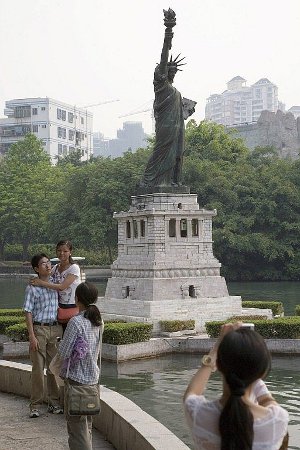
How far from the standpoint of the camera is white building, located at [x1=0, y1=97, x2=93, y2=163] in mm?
118375

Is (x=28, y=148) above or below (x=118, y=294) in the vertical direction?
above

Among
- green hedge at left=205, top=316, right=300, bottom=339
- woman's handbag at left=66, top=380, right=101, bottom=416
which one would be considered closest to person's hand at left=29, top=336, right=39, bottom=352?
woman's handbag at left=66, top=380, right=101, bottom=416

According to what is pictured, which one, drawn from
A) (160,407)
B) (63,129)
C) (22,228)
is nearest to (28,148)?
(22,228)

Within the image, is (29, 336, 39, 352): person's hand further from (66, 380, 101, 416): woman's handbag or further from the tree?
the tree

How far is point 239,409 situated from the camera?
3584 mm

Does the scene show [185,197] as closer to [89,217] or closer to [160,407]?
[160,407]

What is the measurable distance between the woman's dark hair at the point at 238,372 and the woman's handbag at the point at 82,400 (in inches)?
102

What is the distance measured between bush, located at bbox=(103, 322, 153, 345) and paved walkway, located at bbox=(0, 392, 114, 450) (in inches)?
366

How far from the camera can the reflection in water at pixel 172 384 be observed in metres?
11.9

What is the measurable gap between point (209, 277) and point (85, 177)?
30.1 m

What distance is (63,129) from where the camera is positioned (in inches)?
4879

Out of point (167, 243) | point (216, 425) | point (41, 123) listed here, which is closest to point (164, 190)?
point (167, 243)

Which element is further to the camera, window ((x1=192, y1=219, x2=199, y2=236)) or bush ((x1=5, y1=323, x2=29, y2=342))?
window ((x1=192, y1=219, x2=199, y2=236))

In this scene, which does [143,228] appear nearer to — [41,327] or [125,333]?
[125,333]
